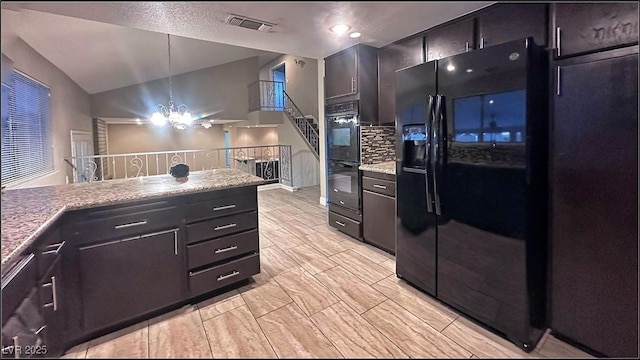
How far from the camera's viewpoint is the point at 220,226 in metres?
2.09

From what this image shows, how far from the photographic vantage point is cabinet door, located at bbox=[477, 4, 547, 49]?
1.60 meters

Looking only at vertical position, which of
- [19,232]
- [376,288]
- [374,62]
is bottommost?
[376,288]

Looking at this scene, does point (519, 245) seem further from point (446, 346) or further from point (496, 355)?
point (496, 355)

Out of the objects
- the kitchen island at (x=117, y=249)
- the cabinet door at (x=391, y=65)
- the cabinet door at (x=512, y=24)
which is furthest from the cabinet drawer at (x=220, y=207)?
the cabinet door at (x=512, y=24)

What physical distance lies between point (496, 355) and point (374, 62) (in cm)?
294

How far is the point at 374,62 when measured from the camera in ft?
10.0

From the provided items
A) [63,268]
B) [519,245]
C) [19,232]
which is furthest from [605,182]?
[63,268]

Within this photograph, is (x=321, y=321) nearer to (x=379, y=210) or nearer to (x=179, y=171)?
(x=379, y=210)

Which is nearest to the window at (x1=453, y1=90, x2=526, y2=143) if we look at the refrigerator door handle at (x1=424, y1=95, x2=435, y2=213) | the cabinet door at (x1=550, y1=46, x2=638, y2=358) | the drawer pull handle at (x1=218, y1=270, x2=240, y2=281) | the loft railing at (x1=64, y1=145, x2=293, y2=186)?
the refrigerator door handle at (x1=424, y1=95, x2=435, y2=213)

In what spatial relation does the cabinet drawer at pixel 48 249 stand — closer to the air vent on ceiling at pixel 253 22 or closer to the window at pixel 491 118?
the air vent on ceiling at pixel 253 22

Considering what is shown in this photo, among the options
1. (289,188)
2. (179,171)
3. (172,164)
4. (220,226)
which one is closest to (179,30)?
(179,171)

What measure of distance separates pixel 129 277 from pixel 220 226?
62 cm

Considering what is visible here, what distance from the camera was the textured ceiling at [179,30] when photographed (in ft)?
1.95

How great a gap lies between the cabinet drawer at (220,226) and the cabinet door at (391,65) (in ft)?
5.86
